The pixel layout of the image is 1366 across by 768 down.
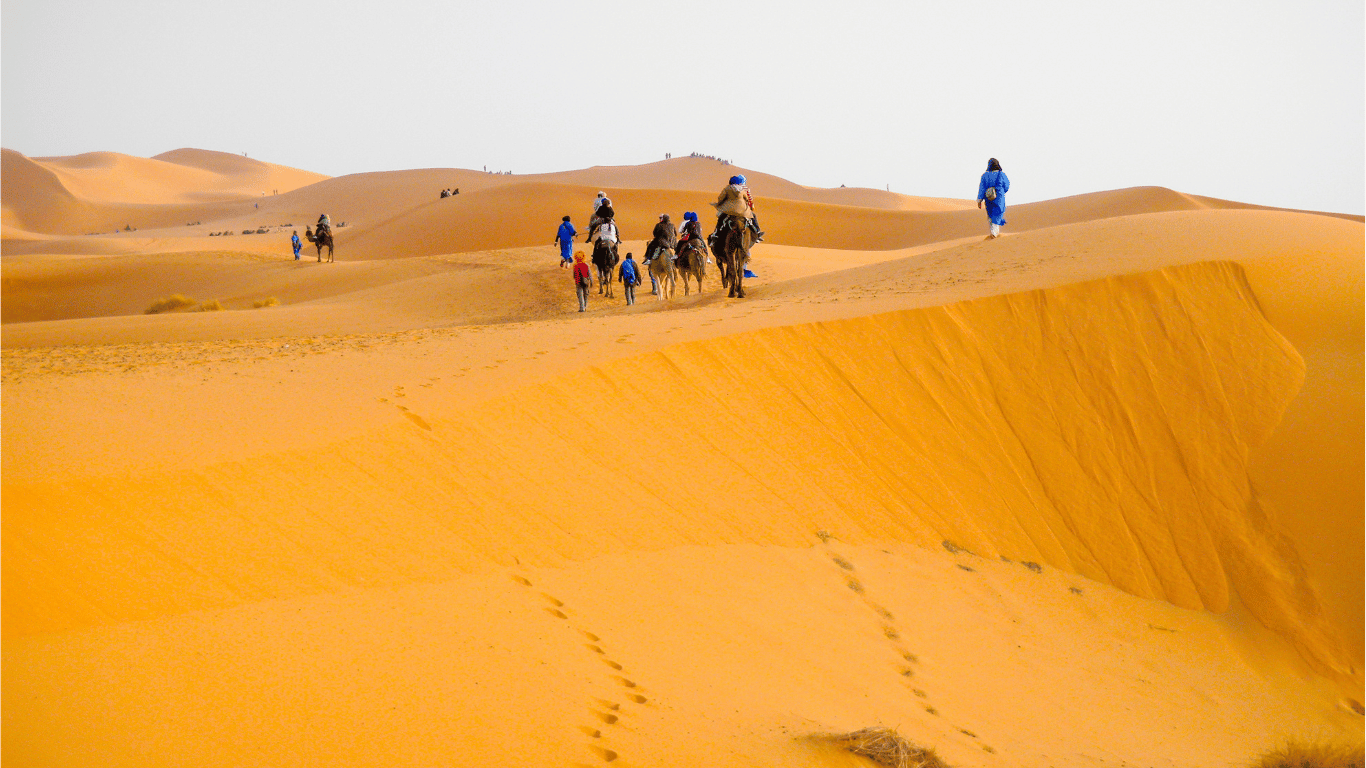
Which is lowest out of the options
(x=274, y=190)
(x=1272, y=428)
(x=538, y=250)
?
(x=1272, y=428)

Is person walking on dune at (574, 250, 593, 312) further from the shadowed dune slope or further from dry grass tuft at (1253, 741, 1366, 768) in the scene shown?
dry grass tuft at (1253, 741, 1366, 768)

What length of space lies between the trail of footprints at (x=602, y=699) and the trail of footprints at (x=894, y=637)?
169 cm

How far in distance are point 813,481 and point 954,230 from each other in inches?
1480

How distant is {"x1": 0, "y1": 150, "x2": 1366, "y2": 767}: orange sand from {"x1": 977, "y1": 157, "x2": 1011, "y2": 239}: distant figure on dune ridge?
3468 millimetres

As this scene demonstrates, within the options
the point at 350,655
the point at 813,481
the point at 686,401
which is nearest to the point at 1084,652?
the point at 813,481

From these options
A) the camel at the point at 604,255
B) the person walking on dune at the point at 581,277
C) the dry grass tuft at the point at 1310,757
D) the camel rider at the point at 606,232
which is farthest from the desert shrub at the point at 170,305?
the dry grass tuft at the point at 1310,757

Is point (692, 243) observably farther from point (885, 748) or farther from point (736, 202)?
point (885, 748)

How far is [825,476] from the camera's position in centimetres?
766

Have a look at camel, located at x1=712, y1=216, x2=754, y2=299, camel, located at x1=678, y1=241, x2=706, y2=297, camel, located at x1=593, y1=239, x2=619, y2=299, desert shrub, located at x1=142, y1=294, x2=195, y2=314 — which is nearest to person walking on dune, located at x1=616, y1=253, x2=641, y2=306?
camel, located at x1=593, y1=239, x2=619, y2=299

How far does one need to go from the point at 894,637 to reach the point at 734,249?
9752 mm

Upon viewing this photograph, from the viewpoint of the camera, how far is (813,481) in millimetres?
7547

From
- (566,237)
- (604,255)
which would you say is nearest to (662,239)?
(604,255)

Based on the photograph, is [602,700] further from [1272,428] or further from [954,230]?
[954,230]

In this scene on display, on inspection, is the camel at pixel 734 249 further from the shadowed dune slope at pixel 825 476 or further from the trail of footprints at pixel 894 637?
the trail of footprints at pixel 894 637
